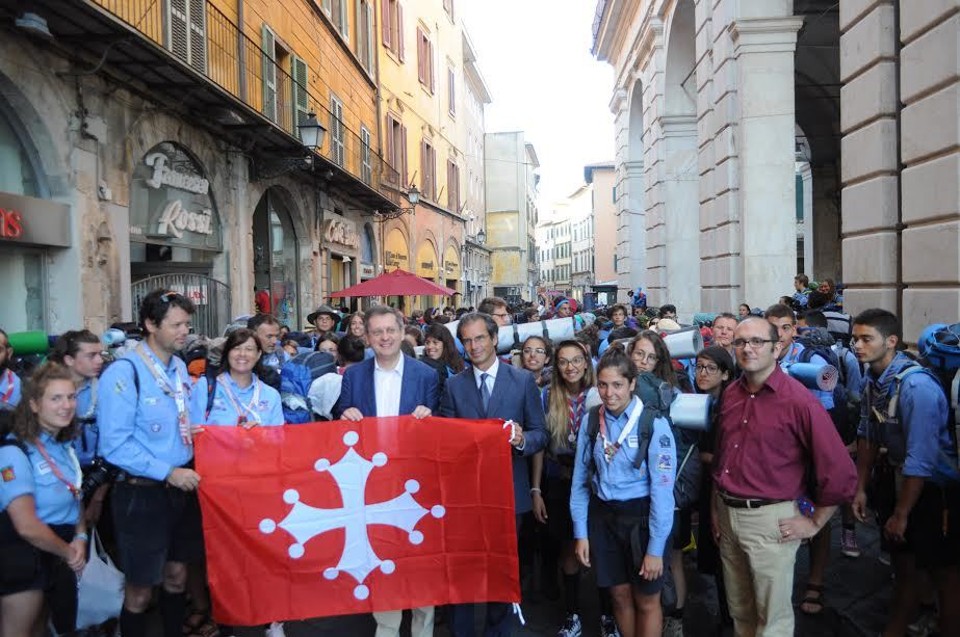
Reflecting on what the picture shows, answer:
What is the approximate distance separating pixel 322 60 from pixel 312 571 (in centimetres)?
1617

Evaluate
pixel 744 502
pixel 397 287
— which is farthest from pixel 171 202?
pixel 744 502

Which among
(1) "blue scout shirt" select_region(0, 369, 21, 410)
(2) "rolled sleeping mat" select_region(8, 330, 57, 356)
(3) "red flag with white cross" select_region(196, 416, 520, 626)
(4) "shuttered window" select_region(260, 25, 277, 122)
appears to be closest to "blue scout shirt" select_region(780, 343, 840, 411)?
(3) "red flag with white cross" select_region(196, 416, 520, 626)

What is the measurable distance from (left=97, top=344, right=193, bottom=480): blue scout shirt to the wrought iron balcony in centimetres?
497

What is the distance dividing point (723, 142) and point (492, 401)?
9.82 meters

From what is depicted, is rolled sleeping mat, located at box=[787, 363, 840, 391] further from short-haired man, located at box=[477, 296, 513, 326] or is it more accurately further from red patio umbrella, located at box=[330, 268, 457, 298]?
red patio umbrella, located at box=[330, 268, 457, 298]

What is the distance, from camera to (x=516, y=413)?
4164 millimetres

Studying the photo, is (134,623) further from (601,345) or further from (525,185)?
(525,185)

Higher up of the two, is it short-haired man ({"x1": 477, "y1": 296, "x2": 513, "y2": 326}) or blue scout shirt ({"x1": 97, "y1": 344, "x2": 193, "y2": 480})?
short-haired man ({"x1": 477, "y1": 296, "x2": 513, "y2": 326})

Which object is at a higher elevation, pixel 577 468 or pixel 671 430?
pixel 671 430

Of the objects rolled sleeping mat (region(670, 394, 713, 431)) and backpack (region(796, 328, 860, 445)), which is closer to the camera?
rolled sleeping mat (region(670, 394, 713, 431))

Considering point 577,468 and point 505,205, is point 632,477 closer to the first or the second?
point 577,468

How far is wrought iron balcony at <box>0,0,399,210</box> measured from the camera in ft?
25.2

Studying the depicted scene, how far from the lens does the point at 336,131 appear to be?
60.7 ft

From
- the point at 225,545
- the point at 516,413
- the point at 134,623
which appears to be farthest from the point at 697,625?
the point at 134,623
